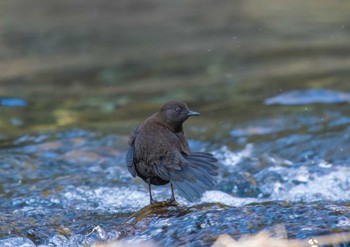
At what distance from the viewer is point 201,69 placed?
11.4m

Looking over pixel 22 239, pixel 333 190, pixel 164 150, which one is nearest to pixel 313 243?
pixel 164 150

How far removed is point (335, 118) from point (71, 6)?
11.2 meters

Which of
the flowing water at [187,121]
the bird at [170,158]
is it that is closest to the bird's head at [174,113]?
the bird at [170,158]

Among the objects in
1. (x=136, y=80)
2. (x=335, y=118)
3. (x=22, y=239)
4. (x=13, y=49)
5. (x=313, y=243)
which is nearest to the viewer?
(x=313, y=243)

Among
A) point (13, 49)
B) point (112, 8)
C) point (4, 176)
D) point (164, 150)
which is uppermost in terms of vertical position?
point (112, 8)

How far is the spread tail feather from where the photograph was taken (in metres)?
4.44

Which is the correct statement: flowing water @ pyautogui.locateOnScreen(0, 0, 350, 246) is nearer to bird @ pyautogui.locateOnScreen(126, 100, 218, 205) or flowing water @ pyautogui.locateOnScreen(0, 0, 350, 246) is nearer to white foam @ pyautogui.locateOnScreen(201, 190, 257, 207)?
white foam @ pyautogui.locateOnScreen(201, 190, 257, 207)

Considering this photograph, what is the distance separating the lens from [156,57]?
1238cm

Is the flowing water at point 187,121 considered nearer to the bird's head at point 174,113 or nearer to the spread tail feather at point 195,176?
the spread tail feather at point 195,176

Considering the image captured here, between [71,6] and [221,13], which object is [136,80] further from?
[71,6]

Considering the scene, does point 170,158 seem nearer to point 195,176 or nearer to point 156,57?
point 195,176

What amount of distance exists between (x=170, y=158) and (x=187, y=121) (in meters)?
4.04

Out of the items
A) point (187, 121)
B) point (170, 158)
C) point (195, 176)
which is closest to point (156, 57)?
point (187, 121)

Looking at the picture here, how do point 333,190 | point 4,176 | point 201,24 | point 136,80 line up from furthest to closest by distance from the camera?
1. point 201,24
2. point 136,80
3. point 4,176
4. point 333,190
